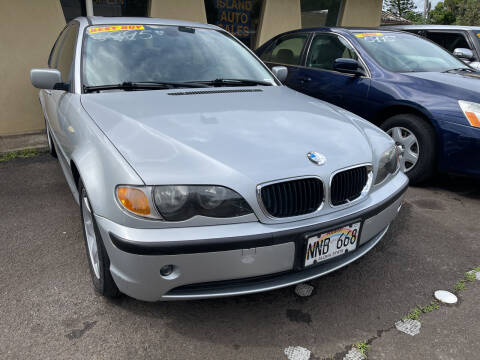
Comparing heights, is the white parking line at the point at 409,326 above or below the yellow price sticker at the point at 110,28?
below

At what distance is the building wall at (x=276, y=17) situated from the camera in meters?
7.44

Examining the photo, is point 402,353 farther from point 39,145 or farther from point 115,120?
point 39,145

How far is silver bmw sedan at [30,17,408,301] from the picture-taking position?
1662mm

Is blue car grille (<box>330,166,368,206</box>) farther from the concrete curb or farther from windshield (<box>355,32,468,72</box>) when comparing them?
the concrete curb

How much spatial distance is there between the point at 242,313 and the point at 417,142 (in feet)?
A: 8.66

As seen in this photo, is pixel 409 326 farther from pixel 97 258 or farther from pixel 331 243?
pixel 97 258

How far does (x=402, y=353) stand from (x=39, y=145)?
4.78 m

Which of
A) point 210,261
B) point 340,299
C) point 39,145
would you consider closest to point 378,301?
point 340,299

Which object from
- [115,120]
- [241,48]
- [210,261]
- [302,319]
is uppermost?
[241,48]

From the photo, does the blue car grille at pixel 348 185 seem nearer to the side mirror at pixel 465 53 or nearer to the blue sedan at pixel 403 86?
the blue sedan at pixel 403 86

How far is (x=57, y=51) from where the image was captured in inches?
155

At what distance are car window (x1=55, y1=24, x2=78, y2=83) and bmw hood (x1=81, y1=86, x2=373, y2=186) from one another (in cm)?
66

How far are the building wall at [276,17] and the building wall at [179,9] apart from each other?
1.44 m

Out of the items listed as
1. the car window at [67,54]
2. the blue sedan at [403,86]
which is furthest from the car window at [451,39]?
the car window at [67,54]
